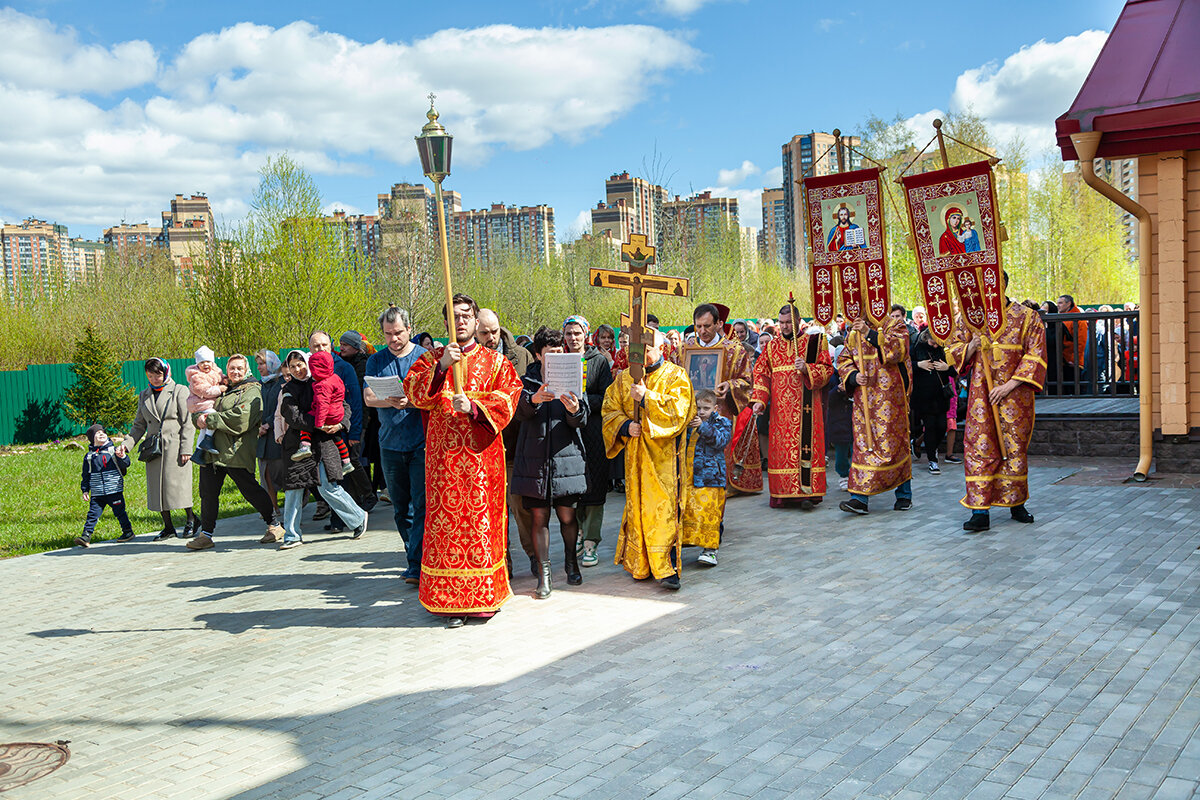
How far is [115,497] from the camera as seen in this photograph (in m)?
9.66

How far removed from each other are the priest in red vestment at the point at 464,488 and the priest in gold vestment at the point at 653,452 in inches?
37.1

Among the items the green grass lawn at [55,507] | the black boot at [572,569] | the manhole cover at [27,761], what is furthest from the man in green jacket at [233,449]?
the manhole cover at [27,761]

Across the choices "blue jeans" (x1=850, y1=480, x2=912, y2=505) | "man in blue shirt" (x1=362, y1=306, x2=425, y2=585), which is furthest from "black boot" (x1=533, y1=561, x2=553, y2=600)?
"blue jeans" (x1=850, y1=480, x2=912, y2=505)

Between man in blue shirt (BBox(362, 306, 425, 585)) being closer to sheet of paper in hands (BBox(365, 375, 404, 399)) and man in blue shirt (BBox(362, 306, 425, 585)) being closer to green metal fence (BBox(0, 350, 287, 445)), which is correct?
sheet of paper in hands (BBox(365, 375, 404, 399))

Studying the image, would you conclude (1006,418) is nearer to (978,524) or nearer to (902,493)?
(978,524)

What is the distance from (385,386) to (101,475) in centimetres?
460

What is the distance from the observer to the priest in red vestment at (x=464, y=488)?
6.14 metres

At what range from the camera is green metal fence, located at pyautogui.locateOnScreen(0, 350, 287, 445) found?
859 inches

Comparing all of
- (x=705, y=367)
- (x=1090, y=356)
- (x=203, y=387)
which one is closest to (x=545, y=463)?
(x=705, y=367)

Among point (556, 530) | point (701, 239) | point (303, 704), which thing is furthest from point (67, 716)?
point (701, 239)

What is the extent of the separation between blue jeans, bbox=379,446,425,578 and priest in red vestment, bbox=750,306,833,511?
3.70 m

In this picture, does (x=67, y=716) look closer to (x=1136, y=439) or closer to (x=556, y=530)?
(x=556, y=530)

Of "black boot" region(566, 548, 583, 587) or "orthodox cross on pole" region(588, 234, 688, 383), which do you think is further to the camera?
"black boot" region(566, 548, 583, 587)

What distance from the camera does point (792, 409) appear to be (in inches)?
381
